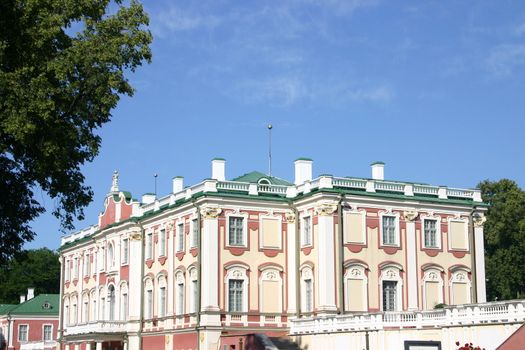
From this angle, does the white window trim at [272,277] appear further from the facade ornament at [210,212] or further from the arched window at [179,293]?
the arched window at [179,293]

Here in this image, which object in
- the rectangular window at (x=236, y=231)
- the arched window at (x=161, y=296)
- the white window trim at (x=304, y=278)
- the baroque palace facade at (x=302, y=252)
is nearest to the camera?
the baroque palace facade at (x=302, y=252)

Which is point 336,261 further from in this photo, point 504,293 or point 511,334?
point 504,293

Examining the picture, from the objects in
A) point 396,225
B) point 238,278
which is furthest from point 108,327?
point 396,225

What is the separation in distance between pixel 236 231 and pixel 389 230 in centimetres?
766

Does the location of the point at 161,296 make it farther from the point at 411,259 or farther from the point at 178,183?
the point at 411,259

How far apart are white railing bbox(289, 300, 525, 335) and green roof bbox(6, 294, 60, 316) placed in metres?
46.3

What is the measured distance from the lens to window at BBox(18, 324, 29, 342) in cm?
8081

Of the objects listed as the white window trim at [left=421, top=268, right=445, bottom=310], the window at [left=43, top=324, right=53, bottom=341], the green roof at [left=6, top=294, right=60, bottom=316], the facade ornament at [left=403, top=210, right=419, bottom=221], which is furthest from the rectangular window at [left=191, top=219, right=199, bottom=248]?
the green roof at [left=6, top=294, right=60, bottom=316]

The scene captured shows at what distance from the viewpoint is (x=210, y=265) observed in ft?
141

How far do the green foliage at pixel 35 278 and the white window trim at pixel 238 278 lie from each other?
186 feet

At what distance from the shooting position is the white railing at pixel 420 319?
2927 centimetres

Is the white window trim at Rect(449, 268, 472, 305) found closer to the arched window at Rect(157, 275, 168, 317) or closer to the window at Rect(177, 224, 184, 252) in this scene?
the window at Rect(177, 224, 184, 252)

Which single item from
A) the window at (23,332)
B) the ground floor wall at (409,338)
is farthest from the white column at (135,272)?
the window at (23,332)

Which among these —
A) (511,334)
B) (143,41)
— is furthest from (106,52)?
(511,334)
